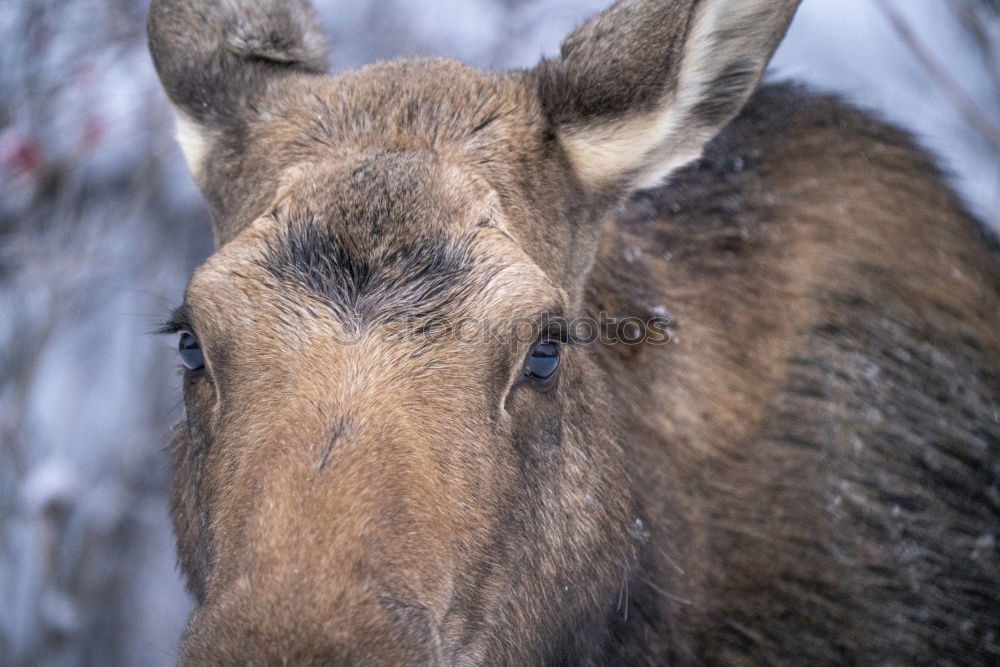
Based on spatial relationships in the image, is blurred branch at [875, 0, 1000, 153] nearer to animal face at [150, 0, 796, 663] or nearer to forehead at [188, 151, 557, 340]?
animal face at [150, 0, 796, 663]

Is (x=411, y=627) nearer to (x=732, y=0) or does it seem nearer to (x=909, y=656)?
(x=732, y=0)

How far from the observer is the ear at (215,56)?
11.5 feet

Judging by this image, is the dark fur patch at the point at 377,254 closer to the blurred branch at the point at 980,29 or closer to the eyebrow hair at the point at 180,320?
the eyebrow hair at the point at 180,320

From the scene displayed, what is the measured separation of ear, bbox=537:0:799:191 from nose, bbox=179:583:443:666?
5.67 ft

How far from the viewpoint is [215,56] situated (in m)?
3.54

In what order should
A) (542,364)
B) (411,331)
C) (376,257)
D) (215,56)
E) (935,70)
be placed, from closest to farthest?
(411,331) < (376,257) < (542,364) < (215,56) < (935,70)

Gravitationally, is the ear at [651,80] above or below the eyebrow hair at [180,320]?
above

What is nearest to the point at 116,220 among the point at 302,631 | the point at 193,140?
the point at 193,140

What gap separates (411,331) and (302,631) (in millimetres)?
850

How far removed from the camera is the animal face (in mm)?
2199

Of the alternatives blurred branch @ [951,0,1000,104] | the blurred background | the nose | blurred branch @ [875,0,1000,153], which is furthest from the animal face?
blurred branch @ [951,0,1000,104]

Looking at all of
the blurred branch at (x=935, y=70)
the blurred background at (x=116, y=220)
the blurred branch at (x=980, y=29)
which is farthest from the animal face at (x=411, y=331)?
the blurred branch at (x=980, y=29)
